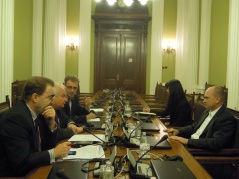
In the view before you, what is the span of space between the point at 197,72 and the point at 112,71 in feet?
9.32

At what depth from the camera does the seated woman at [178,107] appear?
483 cm

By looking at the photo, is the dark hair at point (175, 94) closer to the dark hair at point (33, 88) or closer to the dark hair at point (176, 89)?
the dark hair at point (176, 89)

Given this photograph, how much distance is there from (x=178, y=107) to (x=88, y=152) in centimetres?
284

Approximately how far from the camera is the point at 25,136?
6.58 feet

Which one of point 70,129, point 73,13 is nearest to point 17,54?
point 73,13

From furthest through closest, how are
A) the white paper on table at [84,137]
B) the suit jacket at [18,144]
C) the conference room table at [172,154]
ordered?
the white paper on table at [84,137], the suit jacket at [18,144], the conference room table at [172,154]

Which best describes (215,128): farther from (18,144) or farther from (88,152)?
(18,144)

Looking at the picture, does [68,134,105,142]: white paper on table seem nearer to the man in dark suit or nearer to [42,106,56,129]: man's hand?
[42,106,56,129]: man's hand

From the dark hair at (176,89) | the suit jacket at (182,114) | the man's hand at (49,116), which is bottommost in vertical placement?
the suit jacket at (182,114)

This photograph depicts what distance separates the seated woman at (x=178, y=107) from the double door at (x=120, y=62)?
5.66m

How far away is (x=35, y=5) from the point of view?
30.7 ft

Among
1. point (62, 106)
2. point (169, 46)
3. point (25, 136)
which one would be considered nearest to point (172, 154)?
point (25, 136)

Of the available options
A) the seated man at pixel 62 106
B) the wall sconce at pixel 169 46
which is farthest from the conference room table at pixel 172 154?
the wall sconce at pixel 169 46

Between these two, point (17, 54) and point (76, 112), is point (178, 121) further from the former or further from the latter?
point (17, 54)
